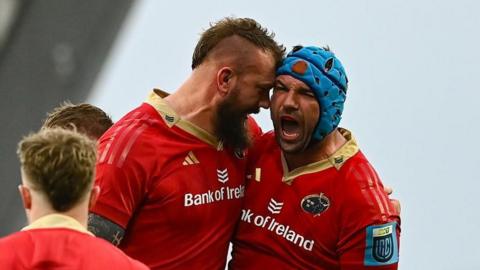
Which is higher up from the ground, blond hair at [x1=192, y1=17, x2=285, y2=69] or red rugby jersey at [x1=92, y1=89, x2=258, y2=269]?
blond hair at [x1=192, y1=17, x2=285, y2=69]

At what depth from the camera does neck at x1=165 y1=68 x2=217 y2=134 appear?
5.46m

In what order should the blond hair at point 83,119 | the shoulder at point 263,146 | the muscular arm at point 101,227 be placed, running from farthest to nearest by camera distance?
the shoulder at point 263,146 → the blond hair at point 83,119 → the muscular arm at point 101,227

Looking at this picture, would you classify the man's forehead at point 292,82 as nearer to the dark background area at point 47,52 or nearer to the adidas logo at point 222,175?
the adidas logo at point 222,175

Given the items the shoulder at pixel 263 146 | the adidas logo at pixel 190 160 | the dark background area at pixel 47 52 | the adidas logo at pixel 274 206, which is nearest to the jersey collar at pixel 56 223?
the adidas logo at pixel 190 160

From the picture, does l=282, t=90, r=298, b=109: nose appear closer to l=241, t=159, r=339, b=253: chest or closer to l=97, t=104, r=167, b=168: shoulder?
l=241, t=159, r=339, b=253: chest

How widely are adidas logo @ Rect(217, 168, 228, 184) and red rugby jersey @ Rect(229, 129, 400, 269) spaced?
14 centimetres

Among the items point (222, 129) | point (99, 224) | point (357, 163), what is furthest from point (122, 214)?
point (357, 163)

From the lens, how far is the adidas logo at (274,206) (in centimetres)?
556

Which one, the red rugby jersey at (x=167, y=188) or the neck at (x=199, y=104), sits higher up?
the neck at (x=199, y=104)

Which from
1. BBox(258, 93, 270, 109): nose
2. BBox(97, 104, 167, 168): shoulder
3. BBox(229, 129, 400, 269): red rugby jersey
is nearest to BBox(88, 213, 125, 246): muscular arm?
BBox(97, 104, 167, 168): shoulder

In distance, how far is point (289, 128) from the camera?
5.46 metres

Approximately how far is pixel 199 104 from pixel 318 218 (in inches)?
21.2

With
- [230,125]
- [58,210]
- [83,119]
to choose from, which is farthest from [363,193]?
[58,210]

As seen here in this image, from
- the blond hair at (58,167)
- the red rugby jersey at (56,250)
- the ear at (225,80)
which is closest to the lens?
the red rugby jersey at (56,250)
